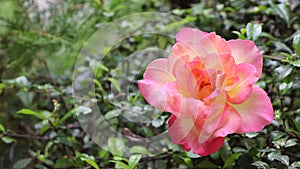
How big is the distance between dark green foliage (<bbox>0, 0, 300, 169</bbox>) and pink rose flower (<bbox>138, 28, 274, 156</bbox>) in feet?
0.28

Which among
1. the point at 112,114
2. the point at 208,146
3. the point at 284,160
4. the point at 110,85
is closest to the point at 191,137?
the point at 208,146

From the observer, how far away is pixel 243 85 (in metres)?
0.45

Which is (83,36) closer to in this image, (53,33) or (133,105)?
(53,33)

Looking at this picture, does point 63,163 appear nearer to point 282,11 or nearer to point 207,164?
point 207,164

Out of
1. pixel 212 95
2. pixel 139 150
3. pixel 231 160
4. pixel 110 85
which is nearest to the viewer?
pixel 212 95

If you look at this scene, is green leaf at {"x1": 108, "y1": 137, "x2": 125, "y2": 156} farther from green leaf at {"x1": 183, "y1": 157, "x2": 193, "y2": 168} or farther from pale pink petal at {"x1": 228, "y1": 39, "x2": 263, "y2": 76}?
pale pink petal at {"x1": 228, "y1": 39, "x2": 263, "y2": 76}

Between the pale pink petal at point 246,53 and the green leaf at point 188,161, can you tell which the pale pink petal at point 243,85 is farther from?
the green leaf at point 188,161

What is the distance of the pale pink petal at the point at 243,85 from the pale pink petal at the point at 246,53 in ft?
0.05

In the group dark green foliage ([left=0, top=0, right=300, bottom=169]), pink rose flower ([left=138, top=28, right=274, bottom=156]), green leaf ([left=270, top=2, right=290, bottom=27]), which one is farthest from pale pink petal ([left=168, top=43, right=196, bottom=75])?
green leaf ([left=270, top=2, right=290, bottom=27])

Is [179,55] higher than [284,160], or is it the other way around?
[179,55]

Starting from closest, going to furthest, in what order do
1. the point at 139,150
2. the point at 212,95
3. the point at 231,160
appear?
the point at 212,95 → the point at 231,160 → the point at 139,150

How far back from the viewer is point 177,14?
0.91 meters

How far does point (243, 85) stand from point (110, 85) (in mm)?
364

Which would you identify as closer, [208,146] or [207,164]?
[208,146]
